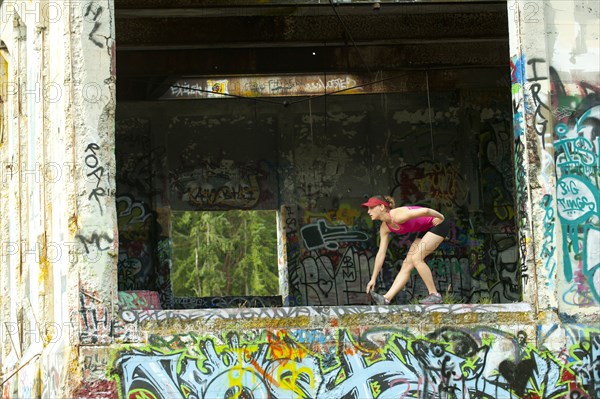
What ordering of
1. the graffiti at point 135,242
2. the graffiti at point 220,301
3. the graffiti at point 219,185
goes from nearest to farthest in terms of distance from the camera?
the graffiti at point 135,242 < the graffiti at point 219,185 < the graffiti at point 220,301

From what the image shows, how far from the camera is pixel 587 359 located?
10023 mm

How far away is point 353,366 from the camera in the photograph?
32.6 feet

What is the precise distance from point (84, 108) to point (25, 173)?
386 cm

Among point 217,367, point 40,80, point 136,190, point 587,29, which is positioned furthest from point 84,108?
point 136,190

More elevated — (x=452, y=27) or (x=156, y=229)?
(x=452, y=27)

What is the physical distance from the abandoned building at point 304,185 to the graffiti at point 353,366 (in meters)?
0.02

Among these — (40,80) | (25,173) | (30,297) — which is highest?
(40,80)

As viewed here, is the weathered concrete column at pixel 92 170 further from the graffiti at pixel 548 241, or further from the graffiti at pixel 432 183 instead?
the graffiti at pixel 432 183

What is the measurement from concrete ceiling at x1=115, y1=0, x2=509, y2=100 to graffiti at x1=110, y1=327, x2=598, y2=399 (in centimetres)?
567

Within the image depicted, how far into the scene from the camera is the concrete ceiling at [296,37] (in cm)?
1546

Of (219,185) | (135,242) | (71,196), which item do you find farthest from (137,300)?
(219,185)

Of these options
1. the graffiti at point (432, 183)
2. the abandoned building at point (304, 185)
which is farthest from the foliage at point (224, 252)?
the graffiti at point (432, 183)

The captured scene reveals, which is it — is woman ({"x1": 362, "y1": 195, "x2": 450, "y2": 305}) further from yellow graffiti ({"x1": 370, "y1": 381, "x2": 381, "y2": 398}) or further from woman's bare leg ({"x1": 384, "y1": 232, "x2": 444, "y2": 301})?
yellow graffiti ({"x1": 370, "y1": 381, "x2": 381, "y2": 398})

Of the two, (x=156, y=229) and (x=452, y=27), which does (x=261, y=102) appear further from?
(x=452, y=27)
